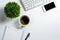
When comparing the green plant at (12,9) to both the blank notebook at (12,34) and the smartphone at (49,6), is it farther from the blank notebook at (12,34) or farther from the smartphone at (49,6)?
the smartphone at (49,6)

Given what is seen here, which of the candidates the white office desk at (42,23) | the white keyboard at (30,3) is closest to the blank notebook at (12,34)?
the white office desk at (42,23)

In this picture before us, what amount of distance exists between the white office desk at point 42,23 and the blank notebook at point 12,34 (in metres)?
0.03

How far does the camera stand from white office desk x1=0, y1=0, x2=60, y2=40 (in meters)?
1.41

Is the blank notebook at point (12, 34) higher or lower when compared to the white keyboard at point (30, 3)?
lower

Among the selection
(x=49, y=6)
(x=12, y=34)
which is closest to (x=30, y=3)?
(x=49, y=6)

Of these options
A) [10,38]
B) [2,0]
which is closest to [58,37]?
[10,38]

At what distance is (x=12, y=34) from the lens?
54.7 inches

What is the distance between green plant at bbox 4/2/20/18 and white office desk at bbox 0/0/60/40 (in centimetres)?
9

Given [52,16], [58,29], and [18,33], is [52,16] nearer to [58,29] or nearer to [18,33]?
[58,29]

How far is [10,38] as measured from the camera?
139 cm

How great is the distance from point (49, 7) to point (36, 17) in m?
A: 0.11

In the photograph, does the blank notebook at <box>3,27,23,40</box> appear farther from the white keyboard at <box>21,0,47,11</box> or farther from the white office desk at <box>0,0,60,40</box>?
the white keyboard at <box>21,0,47,11</box>

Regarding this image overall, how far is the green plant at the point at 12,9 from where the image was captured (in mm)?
1308

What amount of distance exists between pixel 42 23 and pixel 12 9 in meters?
0.25
